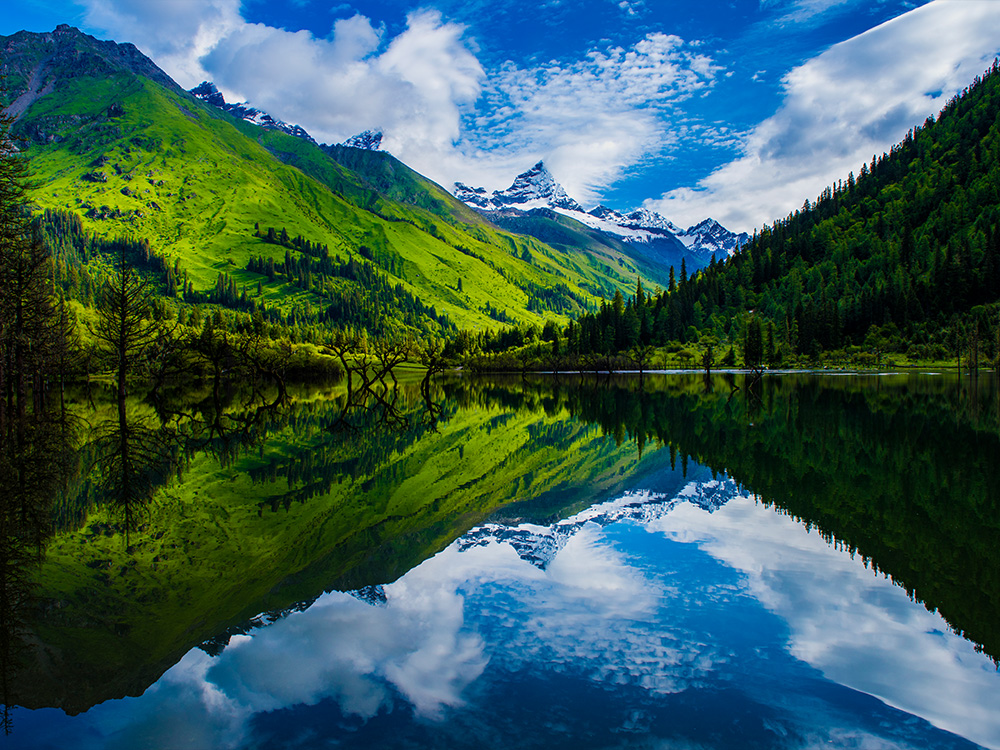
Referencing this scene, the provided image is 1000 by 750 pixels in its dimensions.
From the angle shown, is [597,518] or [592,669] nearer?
[592,669]

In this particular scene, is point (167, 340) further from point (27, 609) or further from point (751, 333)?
point (751, 333)

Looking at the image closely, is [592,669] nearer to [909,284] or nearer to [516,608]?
[516,608]

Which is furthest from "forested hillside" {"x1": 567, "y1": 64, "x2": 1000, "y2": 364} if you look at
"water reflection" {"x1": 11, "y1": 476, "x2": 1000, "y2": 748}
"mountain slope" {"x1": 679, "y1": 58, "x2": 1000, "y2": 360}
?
"water reflection" {"x1": 11, "y1": 476, "x2": 1000, "y2": 748}

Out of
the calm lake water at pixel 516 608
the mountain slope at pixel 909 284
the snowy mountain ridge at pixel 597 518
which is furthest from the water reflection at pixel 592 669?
the mountain slope at pixel 909 284

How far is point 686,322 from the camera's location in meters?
182

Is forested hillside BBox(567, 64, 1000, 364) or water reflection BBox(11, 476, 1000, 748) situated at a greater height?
forested hillside BBox(567, 64, 1000, 364)

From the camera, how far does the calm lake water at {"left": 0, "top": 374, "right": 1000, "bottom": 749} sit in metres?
6.32

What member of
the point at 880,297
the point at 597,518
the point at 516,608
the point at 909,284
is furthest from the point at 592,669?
the point at 909,284

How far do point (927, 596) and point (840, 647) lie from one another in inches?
97.2

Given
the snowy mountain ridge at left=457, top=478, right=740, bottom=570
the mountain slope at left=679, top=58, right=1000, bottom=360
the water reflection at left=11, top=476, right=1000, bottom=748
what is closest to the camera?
the water reflection at left=11, top=476, right=1000, bottom=748

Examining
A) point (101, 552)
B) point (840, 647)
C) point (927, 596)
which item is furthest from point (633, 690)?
point (101, 552)

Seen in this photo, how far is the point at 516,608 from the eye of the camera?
9352 mm

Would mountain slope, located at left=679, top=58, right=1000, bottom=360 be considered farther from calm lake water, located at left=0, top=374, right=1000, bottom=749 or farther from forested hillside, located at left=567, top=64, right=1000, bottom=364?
calm lake water, located at left=0, top=374, right=1000, bottom=749

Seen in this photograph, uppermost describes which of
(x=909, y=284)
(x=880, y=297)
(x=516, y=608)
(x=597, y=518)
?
(x=909, y=284)
